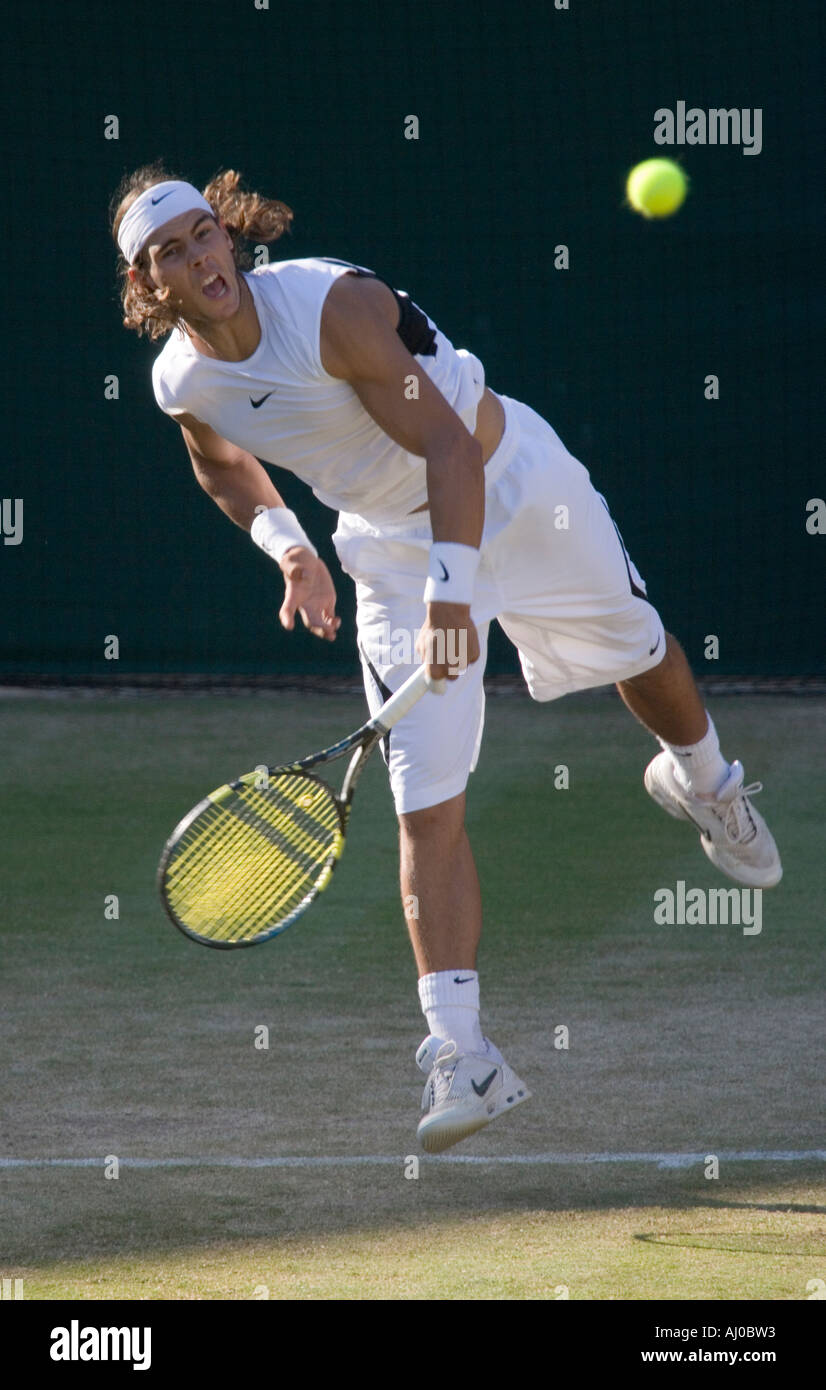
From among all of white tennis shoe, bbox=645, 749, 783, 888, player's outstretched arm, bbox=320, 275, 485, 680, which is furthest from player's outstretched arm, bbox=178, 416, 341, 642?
white tennis shoe, bbox=645, 749, 783, 888

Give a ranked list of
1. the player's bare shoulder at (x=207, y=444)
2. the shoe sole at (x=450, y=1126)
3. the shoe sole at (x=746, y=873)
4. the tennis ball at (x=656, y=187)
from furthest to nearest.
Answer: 1. the tennis ball at (x=656, y=187)
2. the shoe sole at (x=746, y=873)
3. the player's bare shoulder at (x=207, y=444)
4. the shoe sole at (x=450, y=1126)

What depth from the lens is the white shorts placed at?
11.9ft

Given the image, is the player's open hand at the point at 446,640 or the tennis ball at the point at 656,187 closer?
the player's open hand at the point at 446,640

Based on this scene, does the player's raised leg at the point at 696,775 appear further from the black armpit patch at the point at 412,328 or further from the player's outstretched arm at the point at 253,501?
the black armpit patch at the point at 412,328

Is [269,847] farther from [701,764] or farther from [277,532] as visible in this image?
[701,764]

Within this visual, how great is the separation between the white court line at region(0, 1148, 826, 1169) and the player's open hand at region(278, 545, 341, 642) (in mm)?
977

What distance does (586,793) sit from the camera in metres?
7.16

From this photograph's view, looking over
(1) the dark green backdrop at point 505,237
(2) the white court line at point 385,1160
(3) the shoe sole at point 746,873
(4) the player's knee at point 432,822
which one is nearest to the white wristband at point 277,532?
(4) the player's knee at point 432,822

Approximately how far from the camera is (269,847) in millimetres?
3410

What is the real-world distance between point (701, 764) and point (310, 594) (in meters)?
1.15

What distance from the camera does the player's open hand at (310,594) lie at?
3627 mm

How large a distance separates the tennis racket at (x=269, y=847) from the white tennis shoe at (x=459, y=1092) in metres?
0.36

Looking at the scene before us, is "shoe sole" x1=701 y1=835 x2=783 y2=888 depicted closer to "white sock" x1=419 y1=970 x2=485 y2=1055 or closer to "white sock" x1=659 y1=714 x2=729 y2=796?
"white sock" x1=659 y1=714 x2=729 y2=796

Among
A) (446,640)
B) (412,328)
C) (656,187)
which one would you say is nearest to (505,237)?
(656,187)
